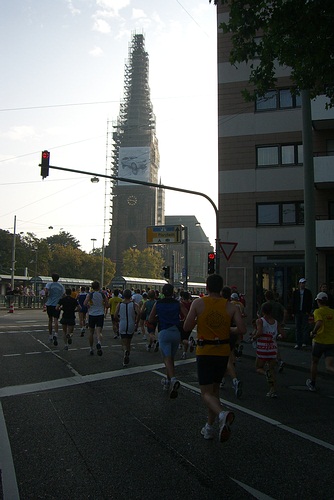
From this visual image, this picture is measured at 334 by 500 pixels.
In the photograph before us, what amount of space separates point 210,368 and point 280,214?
2155 centimetres

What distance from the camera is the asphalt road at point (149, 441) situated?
429cm

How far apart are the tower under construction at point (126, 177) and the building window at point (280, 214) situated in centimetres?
9273

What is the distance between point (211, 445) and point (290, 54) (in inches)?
351

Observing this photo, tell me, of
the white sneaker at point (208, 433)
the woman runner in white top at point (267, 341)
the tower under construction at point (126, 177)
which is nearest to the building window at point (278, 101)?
the woman runner in white top at point (267, 341)

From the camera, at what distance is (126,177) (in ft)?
398

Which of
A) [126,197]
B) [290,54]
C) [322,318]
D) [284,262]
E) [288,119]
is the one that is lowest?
[322,318]

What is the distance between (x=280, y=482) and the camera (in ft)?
14.6

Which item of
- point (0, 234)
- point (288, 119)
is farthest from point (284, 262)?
point (0, 234)

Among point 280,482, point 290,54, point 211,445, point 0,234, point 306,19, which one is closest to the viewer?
point 280,482

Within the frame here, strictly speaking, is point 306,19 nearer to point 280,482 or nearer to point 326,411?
point 326,411

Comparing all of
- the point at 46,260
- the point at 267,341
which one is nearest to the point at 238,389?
the point at 267,341

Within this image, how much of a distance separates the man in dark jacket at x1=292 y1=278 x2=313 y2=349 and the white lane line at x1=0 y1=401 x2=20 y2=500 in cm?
1145

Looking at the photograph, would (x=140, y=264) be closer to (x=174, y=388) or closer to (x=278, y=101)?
(x=278, y=101)

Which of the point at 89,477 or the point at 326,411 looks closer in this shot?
the point at 89,477
